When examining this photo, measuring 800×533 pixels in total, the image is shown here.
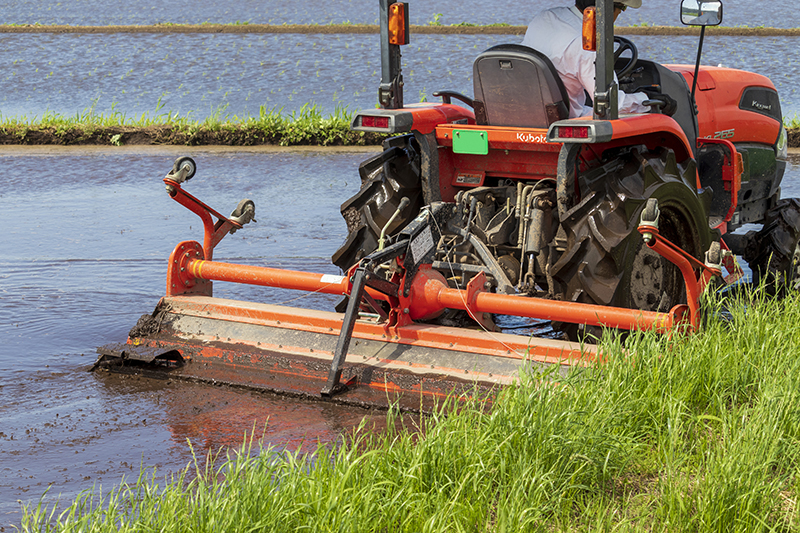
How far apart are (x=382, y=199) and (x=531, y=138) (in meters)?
0.93

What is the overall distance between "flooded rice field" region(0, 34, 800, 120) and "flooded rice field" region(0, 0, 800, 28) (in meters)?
5.56

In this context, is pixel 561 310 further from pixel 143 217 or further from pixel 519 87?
pixel 143 217

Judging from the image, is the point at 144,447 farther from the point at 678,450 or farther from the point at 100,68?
the point at 100,68

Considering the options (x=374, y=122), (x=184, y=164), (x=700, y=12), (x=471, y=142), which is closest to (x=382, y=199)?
(x=374, y=122)

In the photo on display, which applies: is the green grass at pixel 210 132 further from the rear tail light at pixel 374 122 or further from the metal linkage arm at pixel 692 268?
the metal linkage arm at pixel 692 268

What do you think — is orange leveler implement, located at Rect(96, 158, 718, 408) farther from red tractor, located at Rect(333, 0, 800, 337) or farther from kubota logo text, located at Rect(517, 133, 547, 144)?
kubota logo text, located at Rect(517, 133, 547, 144)

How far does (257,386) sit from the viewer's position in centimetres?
471

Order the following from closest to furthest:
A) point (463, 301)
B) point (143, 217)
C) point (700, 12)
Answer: point (463, 301) → point (700, 12) → point (143, 217)

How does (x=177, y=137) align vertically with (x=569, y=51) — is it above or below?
below

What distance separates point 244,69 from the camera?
19.0 metres

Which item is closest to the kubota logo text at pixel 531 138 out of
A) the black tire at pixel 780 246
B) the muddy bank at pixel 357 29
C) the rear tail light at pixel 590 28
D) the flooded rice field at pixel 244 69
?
the rear tail light at pixel 590 28

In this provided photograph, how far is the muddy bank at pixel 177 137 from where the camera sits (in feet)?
42.4

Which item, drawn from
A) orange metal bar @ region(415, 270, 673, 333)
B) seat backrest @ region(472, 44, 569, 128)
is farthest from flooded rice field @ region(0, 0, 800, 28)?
orange metal bar @ region(415, 270, 673, 333)

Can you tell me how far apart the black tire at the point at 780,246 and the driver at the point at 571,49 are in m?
1.61
